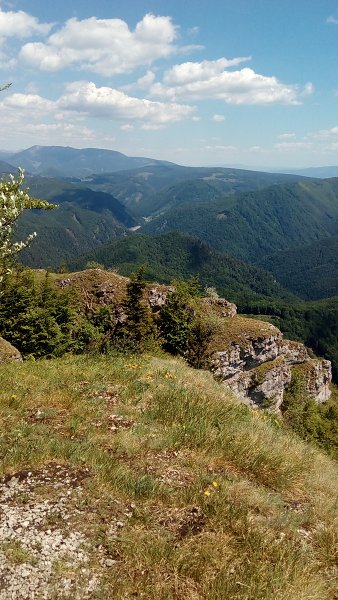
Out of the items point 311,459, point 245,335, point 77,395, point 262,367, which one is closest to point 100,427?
point 77,395

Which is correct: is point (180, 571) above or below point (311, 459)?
above

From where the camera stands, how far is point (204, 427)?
378 inches

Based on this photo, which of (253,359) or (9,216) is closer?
(9,216)

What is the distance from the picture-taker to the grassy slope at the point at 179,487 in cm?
555

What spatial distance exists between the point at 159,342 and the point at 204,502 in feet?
182

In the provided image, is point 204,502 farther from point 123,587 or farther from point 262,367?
point 262,367

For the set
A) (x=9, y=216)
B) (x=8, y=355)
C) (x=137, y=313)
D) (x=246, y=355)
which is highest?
(x=9, y=216)

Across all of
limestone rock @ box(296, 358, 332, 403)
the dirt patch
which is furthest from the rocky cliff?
the dirt patch

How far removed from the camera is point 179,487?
7555 mm

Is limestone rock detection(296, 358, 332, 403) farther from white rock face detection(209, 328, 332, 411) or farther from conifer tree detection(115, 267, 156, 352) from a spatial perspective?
conifer tree detection(115, 267, 156, 352)

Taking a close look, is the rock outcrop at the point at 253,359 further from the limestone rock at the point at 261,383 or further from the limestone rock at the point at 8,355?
the limestone rock at the point at 8,355

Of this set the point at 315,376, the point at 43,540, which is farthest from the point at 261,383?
the point at 43,540

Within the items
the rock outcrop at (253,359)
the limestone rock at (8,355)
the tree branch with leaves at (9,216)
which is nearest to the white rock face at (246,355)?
the rock outcrop at (253,359)

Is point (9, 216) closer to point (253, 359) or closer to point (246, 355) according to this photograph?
point (246, 355)
